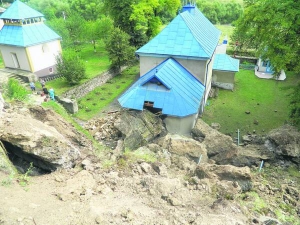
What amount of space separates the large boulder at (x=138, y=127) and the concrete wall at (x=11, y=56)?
1358 cm

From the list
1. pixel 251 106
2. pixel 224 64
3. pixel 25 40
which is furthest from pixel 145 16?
pixel 251 106

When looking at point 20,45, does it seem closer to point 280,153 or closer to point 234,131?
point 234,131

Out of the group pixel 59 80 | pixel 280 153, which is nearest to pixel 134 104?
pixel 280 153

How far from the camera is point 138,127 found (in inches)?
667

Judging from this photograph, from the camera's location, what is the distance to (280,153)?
50.5 ft

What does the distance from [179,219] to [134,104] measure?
10.9 meters

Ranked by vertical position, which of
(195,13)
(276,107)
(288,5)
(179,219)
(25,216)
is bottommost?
(276,107)

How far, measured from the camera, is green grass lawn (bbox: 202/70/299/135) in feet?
69.8

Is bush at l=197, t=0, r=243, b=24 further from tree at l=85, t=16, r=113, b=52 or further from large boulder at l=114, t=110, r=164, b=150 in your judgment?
large boulder at l=114, t=110, r=164, b=150

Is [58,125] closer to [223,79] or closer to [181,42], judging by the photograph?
[181,42]

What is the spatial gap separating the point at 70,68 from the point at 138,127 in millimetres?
11439

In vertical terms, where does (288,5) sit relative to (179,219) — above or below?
above

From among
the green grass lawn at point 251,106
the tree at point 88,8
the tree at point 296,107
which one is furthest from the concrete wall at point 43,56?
the tree at point 296,107

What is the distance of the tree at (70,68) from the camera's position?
2453cm
